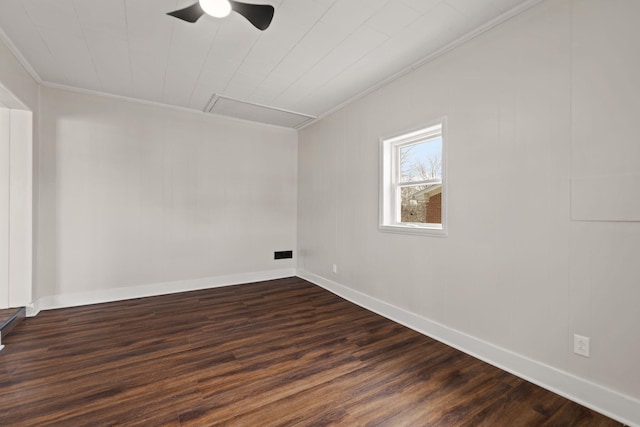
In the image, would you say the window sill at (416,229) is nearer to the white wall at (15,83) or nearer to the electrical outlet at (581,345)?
the electrical outlet at (581,345)

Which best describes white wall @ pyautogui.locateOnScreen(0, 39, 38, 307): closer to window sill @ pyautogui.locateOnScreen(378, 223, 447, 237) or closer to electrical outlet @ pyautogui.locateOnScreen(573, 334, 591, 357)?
window sill @ pyautogui.locateOnScreen(378, 223, 447, 237)

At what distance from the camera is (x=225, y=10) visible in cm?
195

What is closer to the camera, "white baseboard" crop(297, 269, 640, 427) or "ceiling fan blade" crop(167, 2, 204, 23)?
"white baseboard" crop(297, 269, 640, 427)

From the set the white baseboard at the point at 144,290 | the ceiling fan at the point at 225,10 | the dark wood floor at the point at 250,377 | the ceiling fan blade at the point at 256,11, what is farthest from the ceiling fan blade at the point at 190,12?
the white baseboard at the point at 144,290

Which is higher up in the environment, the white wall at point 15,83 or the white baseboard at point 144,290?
the white wall at point 15,83

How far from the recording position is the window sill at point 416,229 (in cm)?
267

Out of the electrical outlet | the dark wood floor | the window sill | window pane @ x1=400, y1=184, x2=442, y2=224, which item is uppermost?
window pane @ x1=400, y1=184, x2=442, y2=224

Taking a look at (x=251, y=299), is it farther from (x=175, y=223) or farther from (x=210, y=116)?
(x=210, y=116)

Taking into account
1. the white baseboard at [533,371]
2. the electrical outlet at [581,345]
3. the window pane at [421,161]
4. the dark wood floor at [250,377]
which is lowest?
the dark wood floor at [250,377]

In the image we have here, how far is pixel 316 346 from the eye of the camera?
8.29ft

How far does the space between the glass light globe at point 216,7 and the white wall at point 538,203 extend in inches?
72.1

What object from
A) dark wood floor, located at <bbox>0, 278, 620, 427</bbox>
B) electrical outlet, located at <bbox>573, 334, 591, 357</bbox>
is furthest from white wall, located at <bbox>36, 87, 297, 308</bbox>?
electrical outlet, located at <bbox>573, 334, 591, 357</bbox>

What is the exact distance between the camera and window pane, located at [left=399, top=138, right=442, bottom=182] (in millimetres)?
2887

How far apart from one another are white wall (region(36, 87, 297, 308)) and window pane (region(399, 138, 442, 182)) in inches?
91.0
